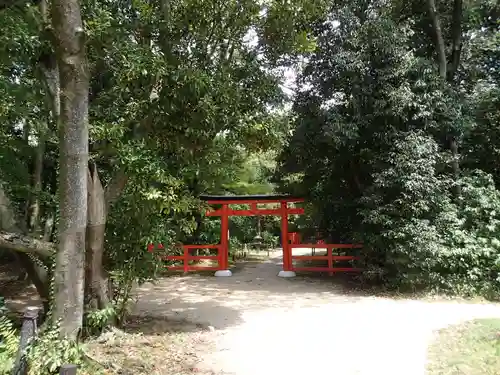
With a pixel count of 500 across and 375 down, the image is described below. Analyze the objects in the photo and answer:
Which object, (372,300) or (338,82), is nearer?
(372,300)

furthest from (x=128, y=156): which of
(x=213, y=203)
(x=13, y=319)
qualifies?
(x=213, y=203)

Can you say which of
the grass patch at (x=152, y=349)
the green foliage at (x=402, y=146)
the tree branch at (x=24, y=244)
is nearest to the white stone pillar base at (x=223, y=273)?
the green foliage at (x=402, y=146)

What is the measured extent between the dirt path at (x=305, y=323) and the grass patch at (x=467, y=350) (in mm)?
182

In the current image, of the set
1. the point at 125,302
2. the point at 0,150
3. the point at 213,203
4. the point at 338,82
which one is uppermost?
the point at 338,82

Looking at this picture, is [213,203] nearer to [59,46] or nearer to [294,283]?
[294,283]

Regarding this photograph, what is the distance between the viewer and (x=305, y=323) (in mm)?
6547

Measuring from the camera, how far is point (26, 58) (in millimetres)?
5566

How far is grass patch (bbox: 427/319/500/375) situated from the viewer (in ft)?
14.3

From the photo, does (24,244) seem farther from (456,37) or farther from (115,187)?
(456,37)

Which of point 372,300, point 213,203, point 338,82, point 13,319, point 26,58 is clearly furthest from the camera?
point 213,203

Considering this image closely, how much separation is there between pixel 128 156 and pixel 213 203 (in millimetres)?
7977

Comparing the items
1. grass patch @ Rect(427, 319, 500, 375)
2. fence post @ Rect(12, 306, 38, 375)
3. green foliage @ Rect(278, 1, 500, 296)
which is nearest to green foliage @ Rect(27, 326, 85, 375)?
fence post @ Rect(12, 306, 38, 375)

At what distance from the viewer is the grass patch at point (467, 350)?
171 inches

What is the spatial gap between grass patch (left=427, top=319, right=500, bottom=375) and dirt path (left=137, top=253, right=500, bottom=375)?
18 centimetres
